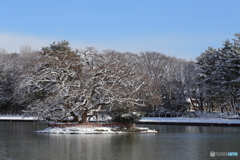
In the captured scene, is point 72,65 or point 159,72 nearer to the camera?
point 72,65

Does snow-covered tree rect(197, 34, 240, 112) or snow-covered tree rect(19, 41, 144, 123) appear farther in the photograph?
snow-covered tree rect(197, 34, 240, 112)

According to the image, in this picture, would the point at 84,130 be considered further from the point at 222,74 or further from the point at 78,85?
the point at 222,74

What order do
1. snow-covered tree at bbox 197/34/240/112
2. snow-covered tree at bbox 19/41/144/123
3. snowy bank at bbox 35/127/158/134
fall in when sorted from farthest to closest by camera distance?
snow-covered tree at bbox 197/34/240/112 < snow-covered tree at bbox 19/41/144/123 < snowy bank at bbox 35/127/158/134

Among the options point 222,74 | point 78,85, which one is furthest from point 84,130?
point 222,74

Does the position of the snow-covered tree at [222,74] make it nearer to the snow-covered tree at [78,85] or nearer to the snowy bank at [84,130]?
the snow-covered tree at [78,85]

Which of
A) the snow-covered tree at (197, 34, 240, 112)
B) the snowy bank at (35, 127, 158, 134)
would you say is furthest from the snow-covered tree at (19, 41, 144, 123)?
the snow-covered tree at (197, 34, 240, 112)

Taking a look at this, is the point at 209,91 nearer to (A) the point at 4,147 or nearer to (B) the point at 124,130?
(B) the point at 124,130

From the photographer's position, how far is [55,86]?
32062 mm

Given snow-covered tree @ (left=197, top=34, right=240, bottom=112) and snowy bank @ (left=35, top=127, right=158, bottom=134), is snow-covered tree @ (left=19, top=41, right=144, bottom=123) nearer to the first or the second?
snowy bank @ (left=35, top=127, right=158, bottom=134)

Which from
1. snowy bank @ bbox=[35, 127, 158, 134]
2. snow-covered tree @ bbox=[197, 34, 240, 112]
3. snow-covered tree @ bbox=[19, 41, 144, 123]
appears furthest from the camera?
snow-covered tree @ bbox=[197, 34, 240, 112]

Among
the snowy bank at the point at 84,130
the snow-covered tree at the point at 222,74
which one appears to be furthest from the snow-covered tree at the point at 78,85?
the snow-covered tree at the point at 222,74

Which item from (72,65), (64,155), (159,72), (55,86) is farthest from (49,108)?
(159,72)

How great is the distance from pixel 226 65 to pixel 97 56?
28.6 m

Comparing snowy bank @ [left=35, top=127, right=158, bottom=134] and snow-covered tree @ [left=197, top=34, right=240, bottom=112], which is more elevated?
snow-covered tree @ [left=197, top=34, right=240, bottom=112]
